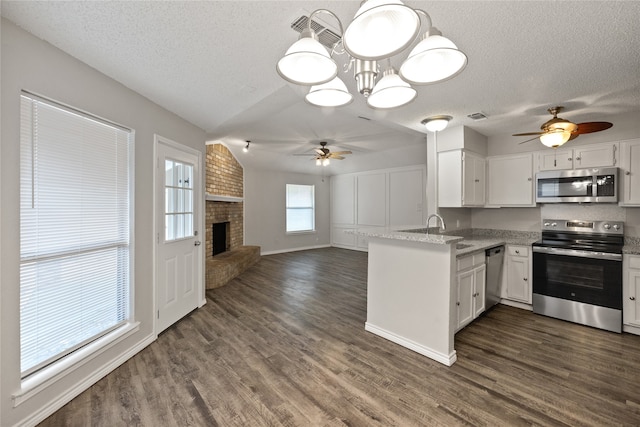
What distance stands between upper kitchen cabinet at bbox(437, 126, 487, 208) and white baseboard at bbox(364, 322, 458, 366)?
204 cm

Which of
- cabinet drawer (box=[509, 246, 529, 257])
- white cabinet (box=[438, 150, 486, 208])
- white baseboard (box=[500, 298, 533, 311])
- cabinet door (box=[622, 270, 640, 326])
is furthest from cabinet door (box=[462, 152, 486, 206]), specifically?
cabinet door (box=[622, 270, 640, 326])

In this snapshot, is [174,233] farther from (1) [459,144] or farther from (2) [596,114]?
(2) [596,114]

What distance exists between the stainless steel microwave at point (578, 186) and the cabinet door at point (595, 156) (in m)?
0.14

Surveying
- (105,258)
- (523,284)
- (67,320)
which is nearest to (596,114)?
(523,284)

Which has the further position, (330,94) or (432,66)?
(330,94)

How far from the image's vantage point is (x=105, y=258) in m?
2.30

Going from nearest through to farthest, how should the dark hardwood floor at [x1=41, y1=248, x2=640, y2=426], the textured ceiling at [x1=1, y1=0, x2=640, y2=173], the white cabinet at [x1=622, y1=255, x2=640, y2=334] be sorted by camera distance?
the textured ceiling at [x1=1, y1=0, x2=640, y2=173]
the dark hardwood floor at [x1=41, y1=248, x2=640, y2=426]
the white cabinet at [x1=622, y1=255, x2=640, y2=334]

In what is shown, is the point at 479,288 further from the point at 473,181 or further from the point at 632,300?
the point at 473,181

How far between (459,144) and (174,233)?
381 cm

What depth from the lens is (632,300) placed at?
283cm

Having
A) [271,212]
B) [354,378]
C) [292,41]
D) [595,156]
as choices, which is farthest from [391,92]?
[271,212]

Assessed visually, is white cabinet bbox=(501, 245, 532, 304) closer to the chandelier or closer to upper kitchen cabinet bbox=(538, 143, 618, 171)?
upper kitchen cabinet bbox=(538, 143, 618, 171)

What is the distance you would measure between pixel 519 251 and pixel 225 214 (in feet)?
17.4

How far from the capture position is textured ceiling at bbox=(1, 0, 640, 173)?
152 cm
